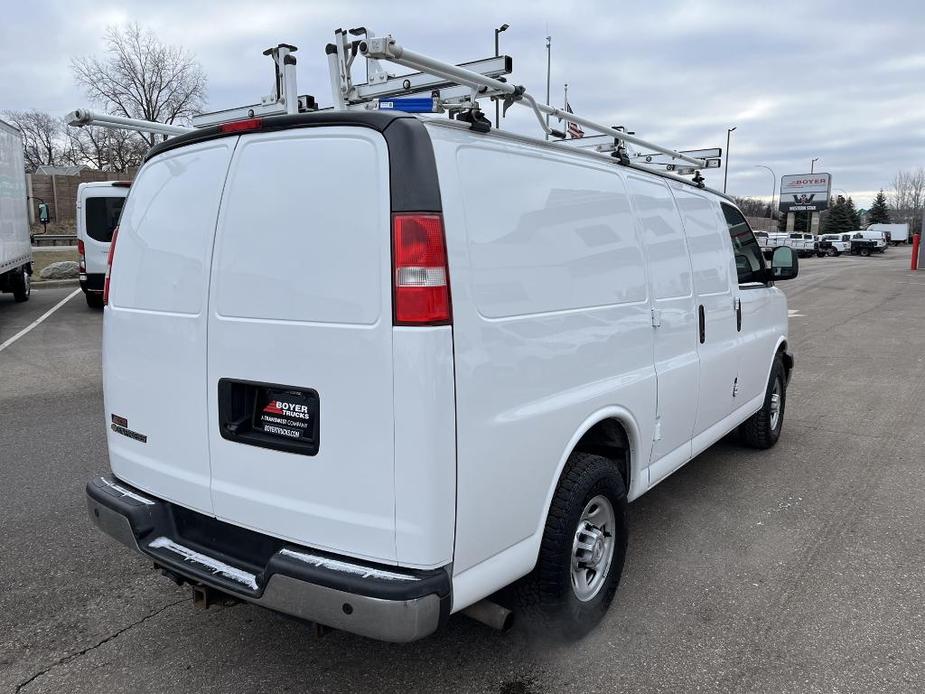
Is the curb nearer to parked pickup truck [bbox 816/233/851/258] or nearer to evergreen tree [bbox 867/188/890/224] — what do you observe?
parked pickup truck [bbox 816/233/851/258]

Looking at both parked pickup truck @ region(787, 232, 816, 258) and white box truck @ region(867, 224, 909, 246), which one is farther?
white box truck @ region(867, 224, 909, 246)

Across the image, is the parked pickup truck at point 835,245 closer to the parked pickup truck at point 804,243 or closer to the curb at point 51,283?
the parked pickup truck at point 804,243

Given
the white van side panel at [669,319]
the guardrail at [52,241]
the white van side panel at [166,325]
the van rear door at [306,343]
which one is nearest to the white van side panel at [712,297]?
the white van side panel at [669,319]

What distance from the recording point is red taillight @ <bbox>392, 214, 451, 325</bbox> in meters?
2.22

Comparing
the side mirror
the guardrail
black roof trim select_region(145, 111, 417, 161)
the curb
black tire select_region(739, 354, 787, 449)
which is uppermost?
the guardrail

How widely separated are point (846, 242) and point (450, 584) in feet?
204

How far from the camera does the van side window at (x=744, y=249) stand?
16.1 feet

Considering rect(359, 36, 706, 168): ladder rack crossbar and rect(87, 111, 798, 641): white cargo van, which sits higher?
rect(359, 36, 706, 168): ladder rack crossbar

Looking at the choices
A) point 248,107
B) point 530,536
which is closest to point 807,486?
point 530,536

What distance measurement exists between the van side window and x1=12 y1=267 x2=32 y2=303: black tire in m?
15.0

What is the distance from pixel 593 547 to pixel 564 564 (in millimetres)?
320

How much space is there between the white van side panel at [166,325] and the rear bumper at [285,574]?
0.12 metres

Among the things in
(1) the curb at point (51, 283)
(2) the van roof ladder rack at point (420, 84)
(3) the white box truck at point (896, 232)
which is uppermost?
(3) the white box truck at point (896, 232)

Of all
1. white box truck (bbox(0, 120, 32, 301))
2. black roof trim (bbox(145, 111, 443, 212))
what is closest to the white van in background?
white box truck (bbox(0, 120, 32, 301))
